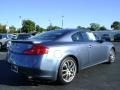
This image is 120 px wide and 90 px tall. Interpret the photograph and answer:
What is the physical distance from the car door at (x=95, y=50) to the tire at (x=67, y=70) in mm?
972

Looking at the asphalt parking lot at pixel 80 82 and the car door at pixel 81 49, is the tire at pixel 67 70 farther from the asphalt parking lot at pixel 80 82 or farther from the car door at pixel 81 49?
the car door at pixel 81 49

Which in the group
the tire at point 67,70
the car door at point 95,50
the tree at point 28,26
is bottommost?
the tire at point 67,70

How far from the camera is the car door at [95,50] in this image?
8188 millimetres

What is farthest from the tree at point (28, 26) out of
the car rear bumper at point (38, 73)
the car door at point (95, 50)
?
the car rear bumper at point (38, 73)

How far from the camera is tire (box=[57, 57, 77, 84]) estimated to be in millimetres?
6867

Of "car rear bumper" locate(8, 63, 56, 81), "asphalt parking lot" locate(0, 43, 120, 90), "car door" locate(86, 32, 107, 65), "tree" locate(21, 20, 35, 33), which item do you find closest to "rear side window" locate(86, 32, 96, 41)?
"car door" locate(86, 32, 107, 65)

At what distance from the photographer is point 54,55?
22.0 feet

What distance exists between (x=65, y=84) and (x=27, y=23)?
79426 millimetres

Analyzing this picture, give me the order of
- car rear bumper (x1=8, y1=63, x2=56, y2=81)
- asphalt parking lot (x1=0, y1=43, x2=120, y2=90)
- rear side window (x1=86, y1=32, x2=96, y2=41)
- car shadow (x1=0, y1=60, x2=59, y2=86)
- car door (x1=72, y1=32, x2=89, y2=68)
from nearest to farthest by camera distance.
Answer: car rear bumper (x1=8, y1=63, x2=56, y2=81) → asphalt parking lot (x1=0, y1=43, x2=120, y2=90) → car shadow (x1=0, y1=60, x2=59, y2=86) → car door (x1=72, y1=32, x2=89, y2=68) → rear side window (x1=86, y1=32, x2=96, y2=41)

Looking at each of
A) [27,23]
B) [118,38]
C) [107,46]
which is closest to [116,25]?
[27,23]

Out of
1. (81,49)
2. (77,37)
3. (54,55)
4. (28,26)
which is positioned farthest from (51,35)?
(28,26)

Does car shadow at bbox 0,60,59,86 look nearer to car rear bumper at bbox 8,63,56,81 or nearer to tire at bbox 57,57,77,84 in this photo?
tire at bbox 57,57,77,84

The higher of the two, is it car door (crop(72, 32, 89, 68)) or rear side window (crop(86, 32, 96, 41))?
rear side window (crop(86, 32, 96, 41))

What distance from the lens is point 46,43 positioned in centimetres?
679
